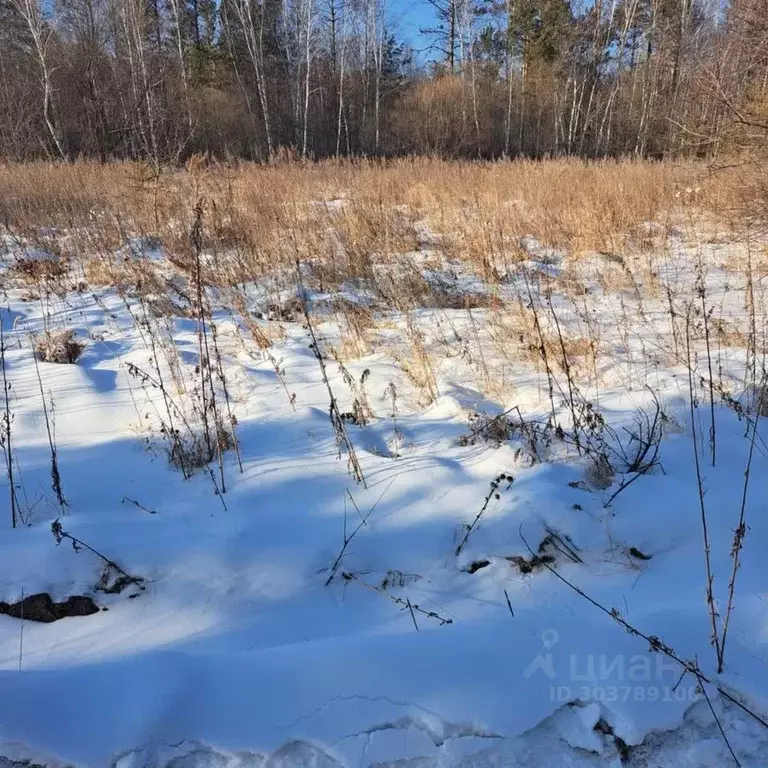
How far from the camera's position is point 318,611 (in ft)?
5.38

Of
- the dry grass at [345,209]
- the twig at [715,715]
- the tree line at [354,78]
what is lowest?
the twig at [715,715]

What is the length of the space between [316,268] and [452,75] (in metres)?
23.4

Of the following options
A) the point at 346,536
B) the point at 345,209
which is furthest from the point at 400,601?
the point at 345,209

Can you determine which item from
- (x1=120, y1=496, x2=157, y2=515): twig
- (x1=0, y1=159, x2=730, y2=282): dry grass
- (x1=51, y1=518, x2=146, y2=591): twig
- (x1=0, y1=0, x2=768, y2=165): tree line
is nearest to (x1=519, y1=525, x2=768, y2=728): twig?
(x1=51, y1=518, x2=146, y2=591): twig

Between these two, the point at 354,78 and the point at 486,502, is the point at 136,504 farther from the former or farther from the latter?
the point at 354,78

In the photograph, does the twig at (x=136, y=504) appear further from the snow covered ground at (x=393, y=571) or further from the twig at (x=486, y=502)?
the twig at (x=486, y=502)

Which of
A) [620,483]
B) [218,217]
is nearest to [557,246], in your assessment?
[218,217]

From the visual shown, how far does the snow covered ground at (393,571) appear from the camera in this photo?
126 centimetres

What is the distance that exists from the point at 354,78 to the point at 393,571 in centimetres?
2508

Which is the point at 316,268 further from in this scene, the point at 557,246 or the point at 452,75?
the point at 452,75

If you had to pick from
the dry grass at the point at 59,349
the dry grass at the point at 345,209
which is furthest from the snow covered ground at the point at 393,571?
the dry grass at the point at 345,209

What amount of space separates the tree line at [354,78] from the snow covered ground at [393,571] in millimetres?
16430

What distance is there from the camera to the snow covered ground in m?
1.26

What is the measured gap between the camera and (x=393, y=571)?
1753 mm
